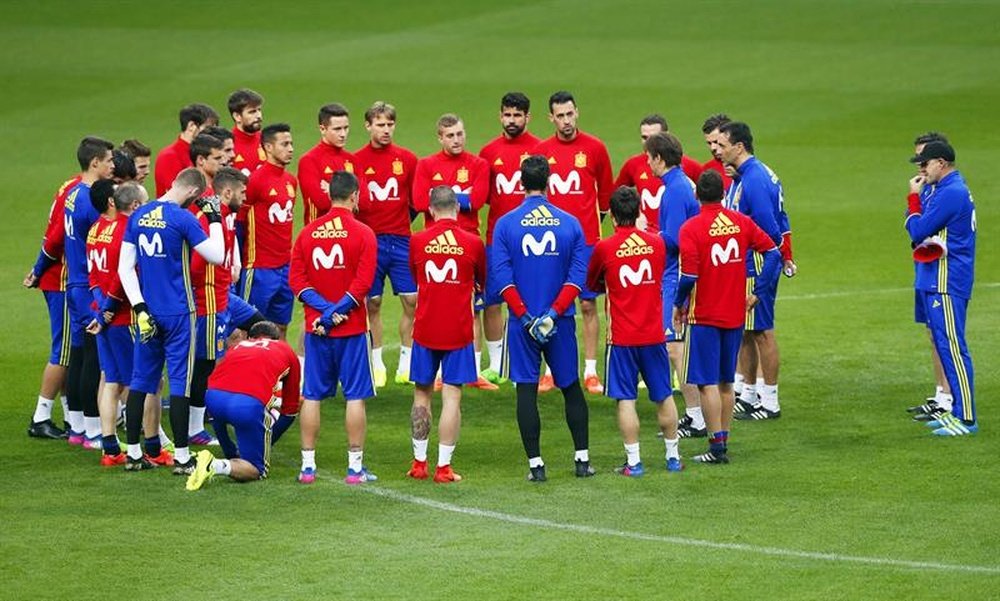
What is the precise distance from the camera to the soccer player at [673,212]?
1301 centimetres

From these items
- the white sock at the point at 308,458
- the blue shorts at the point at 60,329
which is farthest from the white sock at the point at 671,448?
the blue shorts at the point at 60,329

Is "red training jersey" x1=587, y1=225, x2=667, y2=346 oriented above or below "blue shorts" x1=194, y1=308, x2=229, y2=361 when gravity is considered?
above

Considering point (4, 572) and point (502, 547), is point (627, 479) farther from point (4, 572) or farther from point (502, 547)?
point (4, 572)

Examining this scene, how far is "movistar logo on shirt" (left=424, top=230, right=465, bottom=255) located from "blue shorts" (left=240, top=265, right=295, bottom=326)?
10.0 feet

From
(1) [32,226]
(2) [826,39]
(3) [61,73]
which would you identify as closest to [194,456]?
(1) [32,226]

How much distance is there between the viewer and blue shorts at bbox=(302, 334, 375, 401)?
12133 mm

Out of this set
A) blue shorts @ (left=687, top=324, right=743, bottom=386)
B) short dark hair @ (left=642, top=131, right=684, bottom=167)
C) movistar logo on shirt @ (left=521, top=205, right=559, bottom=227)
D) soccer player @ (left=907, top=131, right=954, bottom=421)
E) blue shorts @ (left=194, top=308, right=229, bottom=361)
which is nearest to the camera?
movistar logo on shirt @ (left=521, top=205, right=559, bottom=227)

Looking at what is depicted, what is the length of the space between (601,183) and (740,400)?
2.32m

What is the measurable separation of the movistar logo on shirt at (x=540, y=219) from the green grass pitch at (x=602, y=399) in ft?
5.97

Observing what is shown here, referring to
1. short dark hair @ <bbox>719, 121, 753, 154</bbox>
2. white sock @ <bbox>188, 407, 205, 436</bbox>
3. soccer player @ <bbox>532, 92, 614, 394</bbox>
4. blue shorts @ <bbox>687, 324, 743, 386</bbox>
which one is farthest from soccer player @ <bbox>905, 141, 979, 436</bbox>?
white sock @ <bbox>188, 407, 205, 436</bbox>

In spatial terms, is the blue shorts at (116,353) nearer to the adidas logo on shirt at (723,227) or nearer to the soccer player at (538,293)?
the soccer player at (538,293)

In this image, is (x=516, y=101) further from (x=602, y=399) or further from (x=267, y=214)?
(x=602, y=399)

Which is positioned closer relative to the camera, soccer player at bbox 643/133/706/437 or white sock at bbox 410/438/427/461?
white sock at bbox 410/438/427/461

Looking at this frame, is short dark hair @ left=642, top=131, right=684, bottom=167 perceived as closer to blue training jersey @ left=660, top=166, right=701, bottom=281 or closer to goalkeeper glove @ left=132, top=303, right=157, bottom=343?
blue training jersey @ left=660, top=166, right=701, bottom=281
